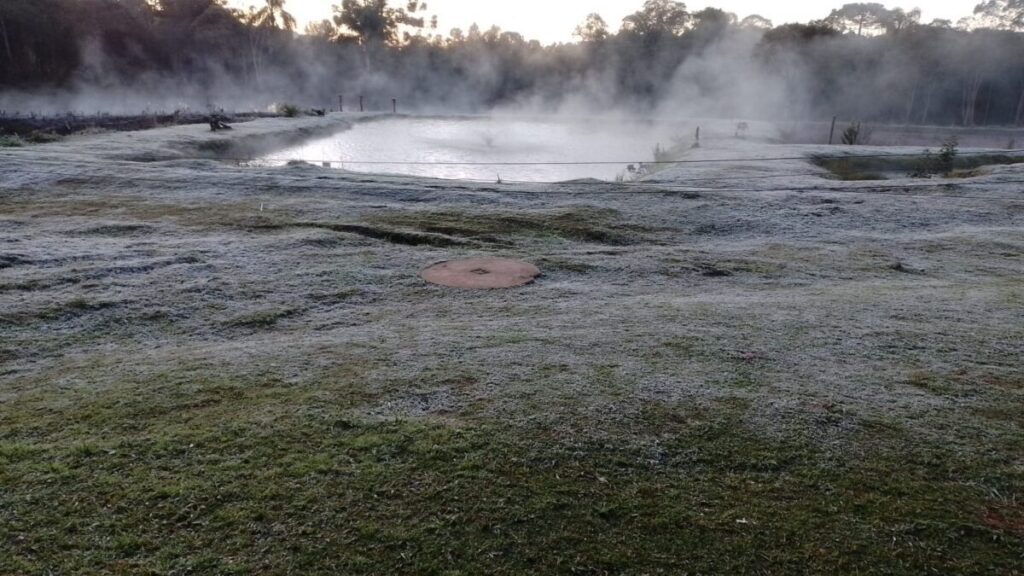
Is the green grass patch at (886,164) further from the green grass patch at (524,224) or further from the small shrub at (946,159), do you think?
the green grass patch at (524,224)

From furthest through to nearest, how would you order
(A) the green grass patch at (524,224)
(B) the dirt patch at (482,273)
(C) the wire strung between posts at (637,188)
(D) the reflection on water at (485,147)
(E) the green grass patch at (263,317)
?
(D) the reflection on water at (485,147)
(C) the wire strung between posts at (637,188)
(A) the green grass patch at (524,224)
(B) the dirt patch at (482,273)
(E) the green grass patch at (263,317)

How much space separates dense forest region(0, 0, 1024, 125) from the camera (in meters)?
43.3

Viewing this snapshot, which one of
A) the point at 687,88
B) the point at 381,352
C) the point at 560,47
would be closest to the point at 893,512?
the point at 381,352

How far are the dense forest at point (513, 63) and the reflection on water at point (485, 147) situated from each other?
1344cm

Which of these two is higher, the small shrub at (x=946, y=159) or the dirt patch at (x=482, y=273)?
the small shrub at (x=946, y=159)

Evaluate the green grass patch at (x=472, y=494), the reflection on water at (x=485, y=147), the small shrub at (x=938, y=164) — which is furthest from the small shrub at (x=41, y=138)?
the small shrub at (x=938, y=164)

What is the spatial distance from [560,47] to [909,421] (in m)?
63.5

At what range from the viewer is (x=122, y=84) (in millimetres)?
48125

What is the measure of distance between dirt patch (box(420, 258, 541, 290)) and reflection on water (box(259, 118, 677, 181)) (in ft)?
37.3

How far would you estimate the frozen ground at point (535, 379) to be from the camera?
10.5 ft

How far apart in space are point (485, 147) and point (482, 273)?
69.7ft

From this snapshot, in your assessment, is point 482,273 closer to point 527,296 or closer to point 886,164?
point 527,296

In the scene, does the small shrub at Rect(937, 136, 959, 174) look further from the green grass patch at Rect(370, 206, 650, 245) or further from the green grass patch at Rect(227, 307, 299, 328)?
the green grass patch at Rect(227, 307, 299, 328)

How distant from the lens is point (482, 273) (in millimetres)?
8172
